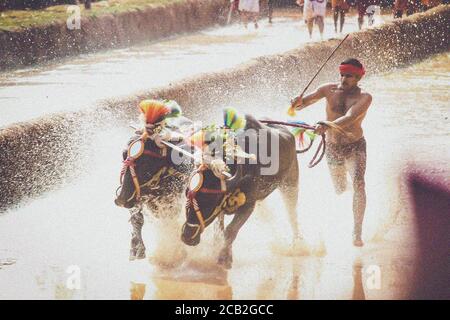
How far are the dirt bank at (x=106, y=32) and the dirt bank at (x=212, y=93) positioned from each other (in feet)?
17.4

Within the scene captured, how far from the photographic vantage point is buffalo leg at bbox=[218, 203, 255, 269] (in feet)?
23.9

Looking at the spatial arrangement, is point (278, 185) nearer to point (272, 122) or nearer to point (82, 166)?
point (272, 122)

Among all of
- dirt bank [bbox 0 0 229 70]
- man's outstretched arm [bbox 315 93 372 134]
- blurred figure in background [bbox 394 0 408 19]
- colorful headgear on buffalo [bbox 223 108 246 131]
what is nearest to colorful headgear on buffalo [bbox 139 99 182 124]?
colorful headgear on buffalo [bbox 223 108 246 131]

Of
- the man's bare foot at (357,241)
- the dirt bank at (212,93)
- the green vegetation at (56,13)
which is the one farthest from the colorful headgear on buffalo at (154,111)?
the green vegetation at (56,13)

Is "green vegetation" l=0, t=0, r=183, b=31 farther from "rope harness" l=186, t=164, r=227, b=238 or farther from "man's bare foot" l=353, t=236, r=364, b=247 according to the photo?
"rope harness" l=186, t=164, r=227, b=238

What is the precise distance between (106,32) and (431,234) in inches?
590

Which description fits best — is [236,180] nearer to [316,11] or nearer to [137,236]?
[137,236]

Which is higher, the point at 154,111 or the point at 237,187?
the point at 154,111

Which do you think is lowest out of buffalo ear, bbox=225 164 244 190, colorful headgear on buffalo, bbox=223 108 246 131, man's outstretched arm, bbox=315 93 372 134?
buffalo ear, bbox=225 164 244 190

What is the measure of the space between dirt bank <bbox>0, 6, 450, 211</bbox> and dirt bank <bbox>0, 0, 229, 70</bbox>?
209 inches

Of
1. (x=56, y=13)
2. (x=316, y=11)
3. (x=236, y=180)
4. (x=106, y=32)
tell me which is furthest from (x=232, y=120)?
(x=56, y=13)

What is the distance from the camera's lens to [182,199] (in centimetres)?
771

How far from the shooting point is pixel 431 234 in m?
8.36
